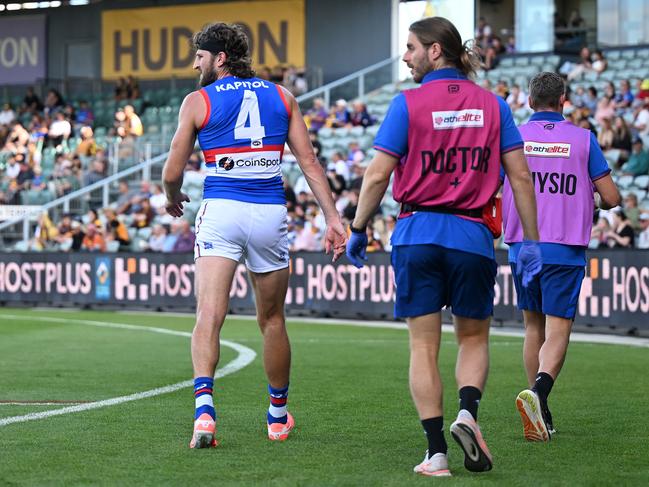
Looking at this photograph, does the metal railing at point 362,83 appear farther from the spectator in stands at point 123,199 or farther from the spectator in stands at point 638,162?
the spectator in stands at point 638,162

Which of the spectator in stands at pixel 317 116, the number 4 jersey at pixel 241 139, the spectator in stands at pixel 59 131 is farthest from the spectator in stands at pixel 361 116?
the number 4 jersey at pixel 241 139

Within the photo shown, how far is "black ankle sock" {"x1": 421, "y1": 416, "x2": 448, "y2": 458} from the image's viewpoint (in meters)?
5.88

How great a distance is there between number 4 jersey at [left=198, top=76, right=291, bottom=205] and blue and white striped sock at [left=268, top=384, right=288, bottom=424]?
1.04 m

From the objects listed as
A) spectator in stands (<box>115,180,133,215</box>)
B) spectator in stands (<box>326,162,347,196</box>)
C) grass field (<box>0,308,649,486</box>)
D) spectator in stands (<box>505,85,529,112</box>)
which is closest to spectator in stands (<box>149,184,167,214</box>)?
spectator in stands (<box>115,180,133,215</box>)

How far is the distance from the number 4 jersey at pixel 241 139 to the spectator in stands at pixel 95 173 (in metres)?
24.5

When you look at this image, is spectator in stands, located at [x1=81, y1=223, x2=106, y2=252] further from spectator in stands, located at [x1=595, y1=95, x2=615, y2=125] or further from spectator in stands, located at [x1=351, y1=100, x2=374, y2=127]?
spectator in stands, located at [x1=595, y1=95, x2=615, y2=125]

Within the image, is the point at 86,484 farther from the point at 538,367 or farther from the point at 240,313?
the point at 240,313

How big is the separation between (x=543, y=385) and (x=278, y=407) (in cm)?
153

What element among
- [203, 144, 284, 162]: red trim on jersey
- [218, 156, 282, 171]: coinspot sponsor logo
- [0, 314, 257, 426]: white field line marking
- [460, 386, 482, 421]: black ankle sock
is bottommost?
[0, 314, 257, 426]: white field line marking

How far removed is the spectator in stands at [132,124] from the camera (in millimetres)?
33494

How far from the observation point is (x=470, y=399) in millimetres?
6043

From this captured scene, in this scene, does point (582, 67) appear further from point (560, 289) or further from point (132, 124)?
point (560, 289)

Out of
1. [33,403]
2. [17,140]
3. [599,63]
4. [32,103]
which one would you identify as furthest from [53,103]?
[33,403]

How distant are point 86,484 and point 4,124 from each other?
110 feet
